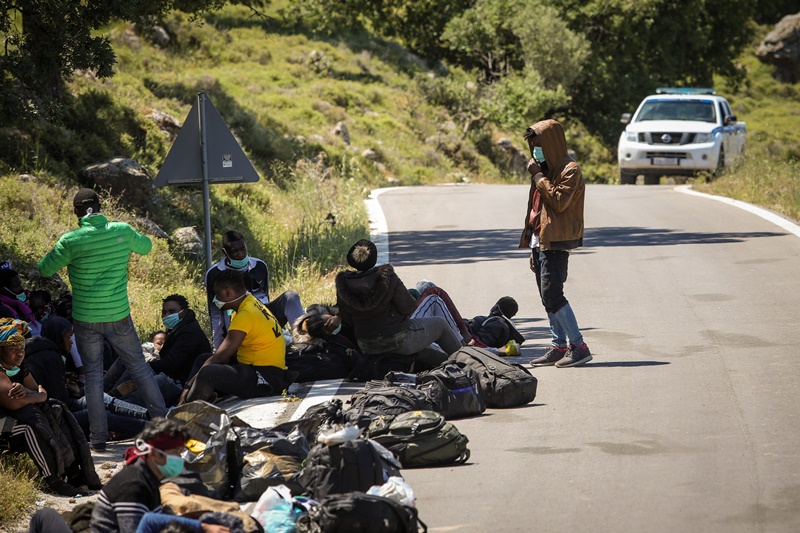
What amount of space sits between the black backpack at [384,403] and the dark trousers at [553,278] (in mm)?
2195

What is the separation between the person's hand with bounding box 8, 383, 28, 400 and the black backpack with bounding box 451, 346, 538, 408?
Answer: 11.5 ft

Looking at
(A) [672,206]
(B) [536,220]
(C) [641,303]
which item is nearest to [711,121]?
(A) [672,206]

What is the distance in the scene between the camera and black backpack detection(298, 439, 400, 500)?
6.77 metres

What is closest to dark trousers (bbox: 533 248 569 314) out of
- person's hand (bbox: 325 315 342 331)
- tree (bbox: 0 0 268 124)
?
person's hand (bbox: 325 315 342 331)

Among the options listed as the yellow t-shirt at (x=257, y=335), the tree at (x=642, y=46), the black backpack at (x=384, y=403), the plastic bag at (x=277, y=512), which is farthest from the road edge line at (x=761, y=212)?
the tree at (x=642, y=46)

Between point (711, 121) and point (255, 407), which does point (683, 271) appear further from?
point (711, 121)

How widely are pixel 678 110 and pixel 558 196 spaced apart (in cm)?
1988

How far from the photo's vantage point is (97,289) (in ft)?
29.8

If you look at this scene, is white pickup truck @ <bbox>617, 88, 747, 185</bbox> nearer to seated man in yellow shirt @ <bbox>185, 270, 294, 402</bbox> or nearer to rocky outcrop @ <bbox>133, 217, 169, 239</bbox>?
rocky outcrop @ <bbox>133, 217, 169, 239</bbox>

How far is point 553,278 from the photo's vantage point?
10555mm

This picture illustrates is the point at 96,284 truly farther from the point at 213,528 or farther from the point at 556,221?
the point at 556,221

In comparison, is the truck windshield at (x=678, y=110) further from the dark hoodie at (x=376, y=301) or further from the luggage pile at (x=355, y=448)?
the luggage pile at (x=355, y=448)

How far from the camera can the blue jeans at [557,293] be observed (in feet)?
34.5

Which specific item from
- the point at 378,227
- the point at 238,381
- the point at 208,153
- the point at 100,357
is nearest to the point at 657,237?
the point at 378,227
